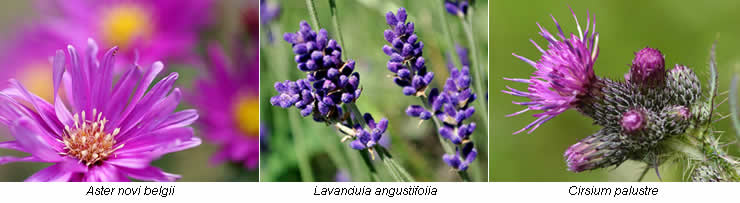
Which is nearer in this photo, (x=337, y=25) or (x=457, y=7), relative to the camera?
(x=337, y=25)

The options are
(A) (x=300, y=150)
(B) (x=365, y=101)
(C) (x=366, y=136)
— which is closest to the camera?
(C) (x=366, y=136)

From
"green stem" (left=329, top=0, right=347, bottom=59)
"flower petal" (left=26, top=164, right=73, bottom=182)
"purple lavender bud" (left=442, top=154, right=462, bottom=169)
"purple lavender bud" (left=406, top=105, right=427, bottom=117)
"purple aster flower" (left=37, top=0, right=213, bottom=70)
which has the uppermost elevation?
"purple aster flower" (left=37, top=0, right=213, bottom=70)

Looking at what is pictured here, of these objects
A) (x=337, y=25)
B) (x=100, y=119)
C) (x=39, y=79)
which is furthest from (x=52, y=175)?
(x=39, y=79)

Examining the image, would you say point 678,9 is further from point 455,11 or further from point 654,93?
point 455,11

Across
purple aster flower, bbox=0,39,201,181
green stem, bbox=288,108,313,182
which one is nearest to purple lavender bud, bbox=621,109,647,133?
green stem, bbox=288,108,313,182

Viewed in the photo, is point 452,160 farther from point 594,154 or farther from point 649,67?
point 649,67

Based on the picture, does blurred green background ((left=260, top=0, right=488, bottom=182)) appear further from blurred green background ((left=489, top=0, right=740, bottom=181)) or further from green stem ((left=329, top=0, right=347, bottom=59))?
green stem ((left=329, top=0, right=347, bottom=59))

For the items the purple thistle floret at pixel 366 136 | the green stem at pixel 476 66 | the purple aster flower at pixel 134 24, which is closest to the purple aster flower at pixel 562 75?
the green stem at pixel 476 66

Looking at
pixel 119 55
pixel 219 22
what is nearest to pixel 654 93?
pixel 219 22
